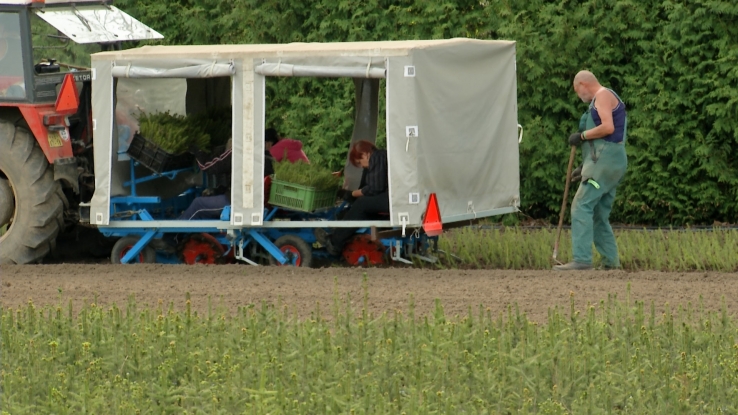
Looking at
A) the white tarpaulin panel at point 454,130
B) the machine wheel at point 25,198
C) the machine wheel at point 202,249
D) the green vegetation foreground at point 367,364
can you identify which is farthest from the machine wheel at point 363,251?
the green vegetation foreground at point 367,364

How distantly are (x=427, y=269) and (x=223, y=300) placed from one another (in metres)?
2.12

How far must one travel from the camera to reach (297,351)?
635 centimetres

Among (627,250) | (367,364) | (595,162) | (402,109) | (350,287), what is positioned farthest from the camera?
(627,250)

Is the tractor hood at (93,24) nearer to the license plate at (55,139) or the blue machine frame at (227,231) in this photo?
the license plate at (55,139)

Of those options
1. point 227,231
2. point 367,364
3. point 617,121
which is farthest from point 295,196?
point 367,364

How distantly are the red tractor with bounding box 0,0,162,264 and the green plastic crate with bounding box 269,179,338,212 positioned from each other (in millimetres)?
1625

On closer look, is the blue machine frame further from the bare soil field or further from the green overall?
the green overall

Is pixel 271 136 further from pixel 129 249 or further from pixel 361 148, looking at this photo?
pixel 129 249

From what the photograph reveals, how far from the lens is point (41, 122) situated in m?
10.0

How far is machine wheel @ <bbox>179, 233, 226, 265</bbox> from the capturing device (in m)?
10.4

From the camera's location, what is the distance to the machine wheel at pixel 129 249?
10.4m

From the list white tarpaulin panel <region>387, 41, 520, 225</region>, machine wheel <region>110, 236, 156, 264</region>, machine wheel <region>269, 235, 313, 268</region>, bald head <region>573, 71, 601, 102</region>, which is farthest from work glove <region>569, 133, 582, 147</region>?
machine wheel <region>110, 236, 156, 264</region>

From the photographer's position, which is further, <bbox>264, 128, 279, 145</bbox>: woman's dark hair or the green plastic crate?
<bbox>264, 128, 279, 145</bbox>: woman's dark hair

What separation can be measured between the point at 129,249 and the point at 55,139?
108cm
